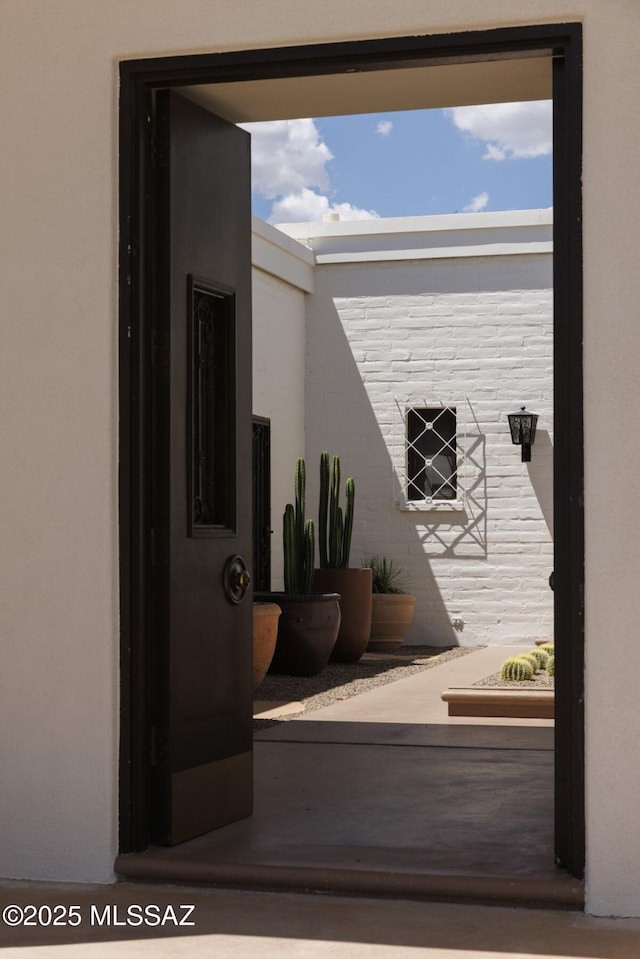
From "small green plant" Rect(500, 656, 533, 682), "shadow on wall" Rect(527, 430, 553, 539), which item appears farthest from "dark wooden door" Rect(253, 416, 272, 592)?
"small green plant" Rect(500, 656, 533, 682)

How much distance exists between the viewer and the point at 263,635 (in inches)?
344

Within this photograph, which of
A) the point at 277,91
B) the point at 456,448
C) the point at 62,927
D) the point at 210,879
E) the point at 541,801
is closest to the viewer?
the point at 62,927

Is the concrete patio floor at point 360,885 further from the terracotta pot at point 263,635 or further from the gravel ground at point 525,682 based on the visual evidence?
the terracotta pot at point 263,635

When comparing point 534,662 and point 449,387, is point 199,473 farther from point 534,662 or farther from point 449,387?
point 449,387

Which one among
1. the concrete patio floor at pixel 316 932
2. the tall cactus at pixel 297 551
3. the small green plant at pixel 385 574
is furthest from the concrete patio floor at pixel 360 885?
the small green plant at pixel 385 574

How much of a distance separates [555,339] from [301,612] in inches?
221

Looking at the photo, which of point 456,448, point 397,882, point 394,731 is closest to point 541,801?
point 397,882

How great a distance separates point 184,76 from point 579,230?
1.40m

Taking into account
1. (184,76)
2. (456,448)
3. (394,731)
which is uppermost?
(184,76)

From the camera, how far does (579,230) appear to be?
158 inches

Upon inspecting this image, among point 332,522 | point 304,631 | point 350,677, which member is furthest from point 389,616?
point 304,631

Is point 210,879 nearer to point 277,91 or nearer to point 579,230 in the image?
point 579,230

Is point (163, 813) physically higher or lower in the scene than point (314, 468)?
lower

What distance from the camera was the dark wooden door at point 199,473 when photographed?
450cm
